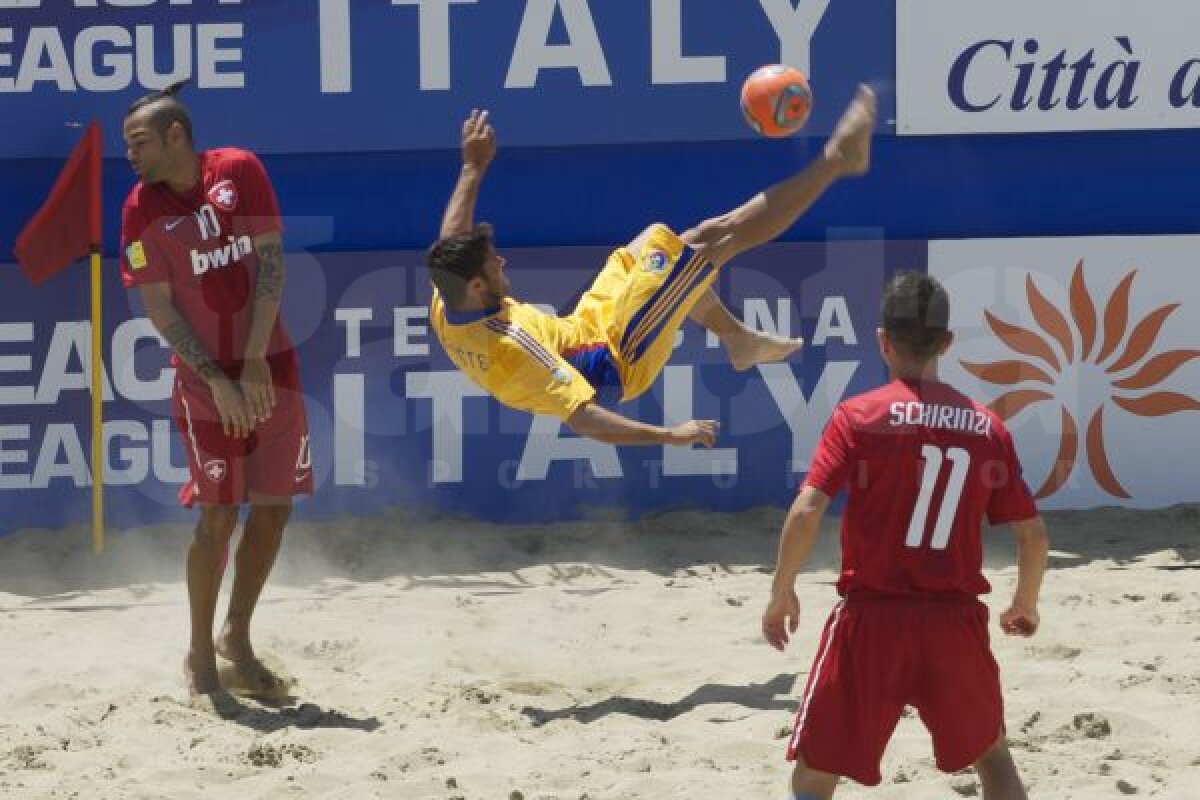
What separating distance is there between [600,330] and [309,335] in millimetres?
1893

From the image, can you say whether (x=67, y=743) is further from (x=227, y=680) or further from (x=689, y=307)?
(x=689, y=307)

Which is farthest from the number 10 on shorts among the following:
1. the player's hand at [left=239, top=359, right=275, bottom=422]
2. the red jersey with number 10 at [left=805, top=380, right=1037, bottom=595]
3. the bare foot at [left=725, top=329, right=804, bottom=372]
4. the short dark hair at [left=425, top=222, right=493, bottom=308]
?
the bare foot at [left=725, top=329, right=804, bottom=372]

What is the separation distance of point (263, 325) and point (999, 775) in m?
2.72

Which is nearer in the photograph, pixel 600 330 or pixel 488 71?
pixel 600 330

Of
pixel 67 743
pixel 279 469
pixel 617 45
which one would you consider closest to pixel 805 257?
pixel 617 45

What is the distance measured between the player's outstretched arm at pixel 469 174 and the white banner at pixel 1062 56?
7.25ft

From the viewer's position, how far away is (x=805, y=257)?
8086 millimetres

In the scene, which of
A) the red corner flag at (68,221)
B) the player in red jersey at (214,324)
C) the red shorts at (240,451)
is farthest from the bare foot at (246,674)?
the red corner flag at (68,221)

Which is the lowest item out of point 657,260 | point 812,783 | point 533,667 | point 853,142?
point 533,667

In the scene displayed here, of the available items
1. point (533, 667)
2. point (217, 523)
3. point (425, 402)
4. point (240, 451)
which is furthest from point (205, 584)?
point (425, 402)

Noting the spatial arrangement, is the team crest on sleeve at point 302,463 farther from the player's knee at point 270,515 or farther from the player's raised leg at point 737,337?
the player's raised leg at point 737,337

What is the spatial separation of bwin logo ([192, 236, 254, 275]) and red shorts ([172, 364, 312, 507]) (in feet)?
1.13

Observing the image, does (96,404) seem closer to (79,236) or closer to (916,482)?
(79,236)

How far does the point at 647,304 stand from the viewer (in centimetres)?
662
